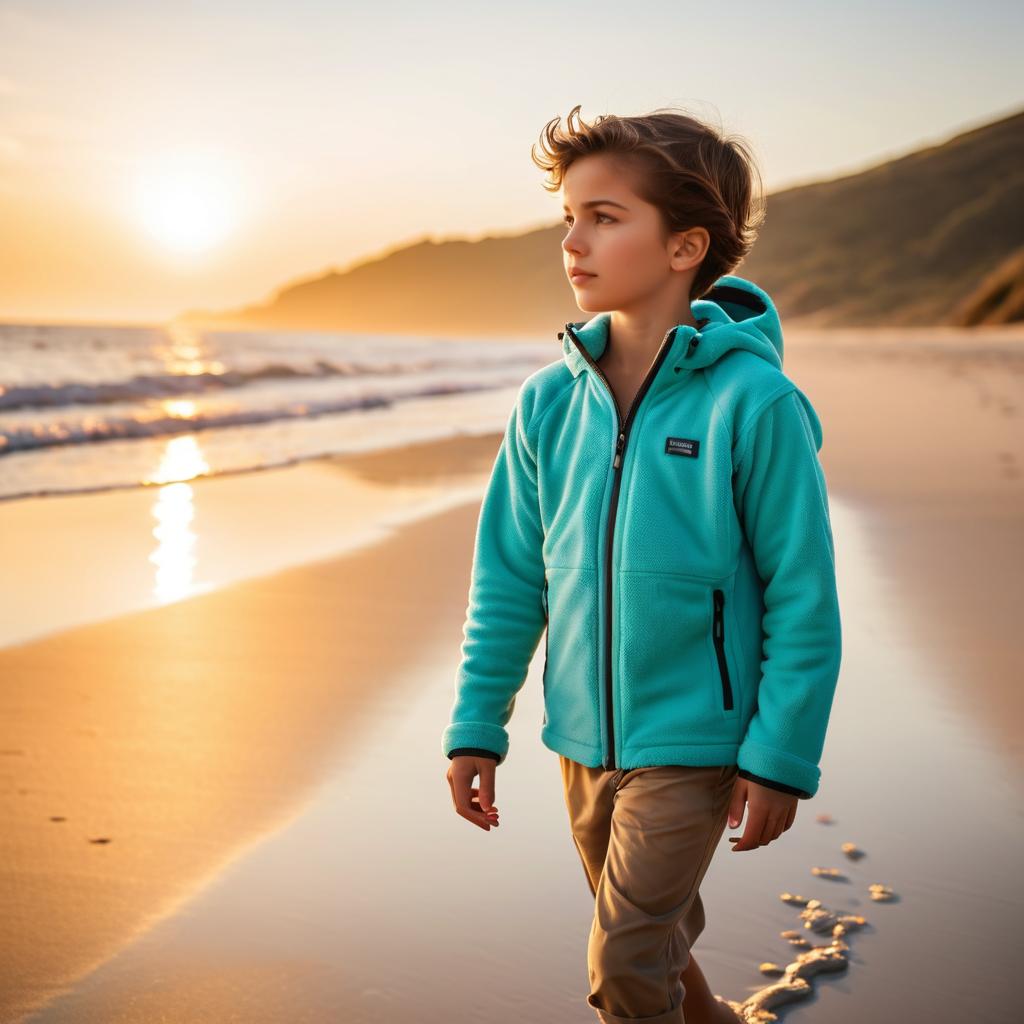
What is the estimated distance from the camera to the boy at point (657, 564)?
171 centimetres

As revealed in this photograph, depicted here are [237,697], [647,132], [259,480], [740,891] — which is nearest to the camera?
[647,132]

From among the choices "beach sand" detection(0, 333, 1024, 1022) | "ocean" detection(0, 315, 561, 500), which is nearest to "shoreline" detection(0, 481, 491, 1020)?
"beach sand" detection(0, 333, 1024, 1022)

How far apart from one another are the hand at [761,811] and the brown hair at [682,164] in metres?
0.90

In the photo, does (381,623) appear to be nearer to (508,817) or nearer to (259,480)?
(508,817)

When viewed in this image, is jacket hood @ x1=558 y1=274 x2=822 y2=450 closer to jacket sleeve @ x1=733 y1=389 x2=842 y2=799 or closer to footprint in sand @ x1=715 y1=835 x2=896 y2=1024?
jacket sleeve @ x1=733 y1=389 x2=842 y2=799

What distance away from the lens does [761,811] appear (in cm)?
168

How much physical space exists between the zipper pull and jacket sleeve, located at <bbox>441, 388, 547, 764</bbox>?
202 mm

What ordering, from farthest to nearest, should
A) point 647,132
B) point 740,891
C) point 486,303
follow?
point 486,303 → point 740,891 → point 647,132

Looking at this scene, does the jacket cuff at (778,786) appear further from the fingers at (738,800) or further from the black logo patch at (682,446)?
the black logo patch at (682,446)

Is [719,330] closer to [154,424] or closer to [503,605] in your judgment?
[503,605]

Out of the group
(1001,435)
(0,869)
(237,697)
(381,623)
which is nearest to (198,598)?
(381,623)

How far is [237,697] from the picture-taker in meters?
4.03

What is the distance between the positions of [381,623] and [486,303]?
177819 mm

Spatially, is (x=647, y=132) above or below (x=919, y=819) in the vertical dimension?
above
